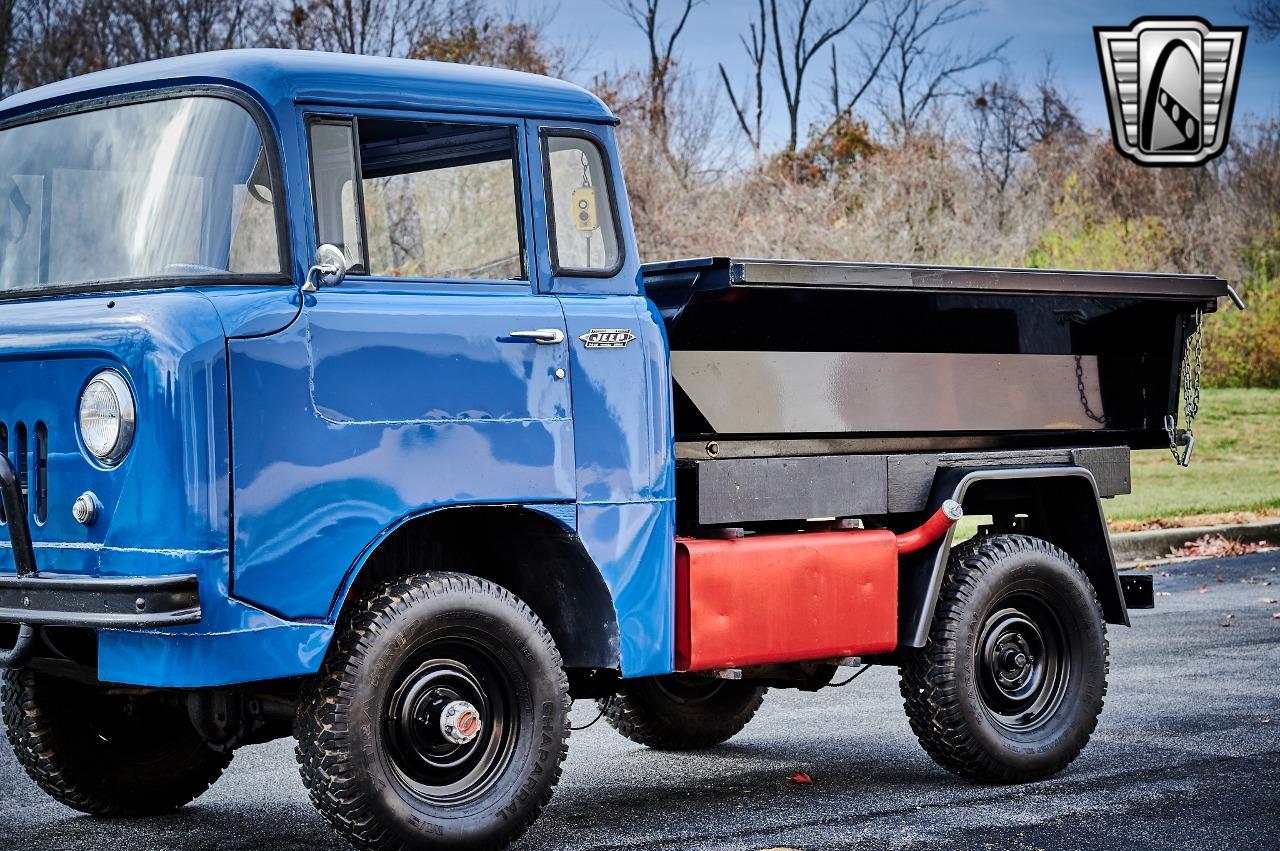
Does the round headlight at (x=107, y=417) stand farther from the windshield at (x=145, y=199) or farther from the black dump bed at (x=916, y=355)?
the black dump bed at (x=916, y=355)

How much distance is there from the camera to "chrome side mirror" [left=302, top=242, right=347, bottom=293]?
17.2ft

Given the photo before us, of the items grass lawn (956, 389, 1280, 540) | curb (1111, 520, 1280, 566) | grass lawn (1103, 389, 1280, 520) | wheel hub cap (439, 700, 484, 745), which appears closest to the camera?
wheel hub cap (439, 700, 484, 745)

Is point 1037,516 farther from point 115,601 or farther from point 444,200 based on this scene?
point 115,601

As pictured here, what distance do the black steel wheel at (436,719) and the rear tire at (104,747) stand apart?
0.91 meters

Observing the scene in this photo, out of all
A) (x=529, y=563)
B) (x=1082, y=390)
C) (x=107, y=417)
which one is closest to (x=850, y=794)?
(x=529, y=563)

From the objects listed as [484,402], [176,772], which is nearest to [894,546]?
[484,402]

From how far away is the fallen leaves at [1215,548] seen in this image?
594 inches

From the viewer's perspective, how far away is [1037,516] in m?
7.61

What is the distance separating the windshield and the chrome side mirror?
0.37ft

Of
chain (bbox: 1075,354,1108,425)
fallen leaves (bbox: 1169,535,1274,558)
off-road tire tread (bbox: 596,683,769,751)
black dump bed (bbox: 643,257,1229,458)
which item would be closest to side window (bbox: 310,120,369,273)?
black dump bed (bbox: 643,257,1229,458)

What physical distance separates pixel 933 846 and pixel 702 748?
6.98 feet

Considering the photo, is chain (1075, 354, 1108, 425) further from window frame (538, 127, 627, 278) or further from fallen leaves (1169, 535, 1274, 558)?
fallen leaves (1169, 535, 1274, 558)

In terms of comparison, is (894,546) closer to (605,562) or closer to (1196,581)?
(605,562)

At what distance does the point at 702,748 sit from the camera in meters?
7.71
